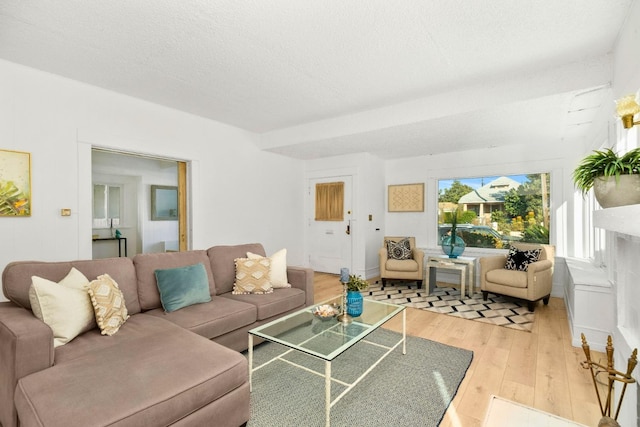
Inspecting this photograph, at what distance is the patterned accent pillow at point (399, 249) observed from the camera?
16.6 feet

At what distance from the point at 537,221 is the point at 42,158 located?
20.5ft

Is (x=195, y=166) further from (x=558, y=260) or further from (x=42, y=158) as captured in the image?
(x=558, y=260)

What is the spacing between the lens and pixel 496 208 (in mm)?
5086

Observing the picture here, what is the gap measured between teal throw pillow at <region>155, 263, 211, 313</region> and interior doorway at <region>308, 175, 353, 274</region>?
3410 mm

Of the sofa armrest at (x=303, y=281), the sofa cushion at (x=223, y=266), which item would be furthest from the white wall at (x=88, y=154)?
the sofa armrest at (x=303, y=281)

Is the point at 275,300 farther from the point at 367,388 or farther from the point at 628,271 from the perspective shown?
the point at 628,271

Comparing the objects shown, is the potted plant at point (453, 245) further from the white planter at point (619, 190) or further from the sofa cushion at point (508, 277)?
the white planter at point (619, 190)

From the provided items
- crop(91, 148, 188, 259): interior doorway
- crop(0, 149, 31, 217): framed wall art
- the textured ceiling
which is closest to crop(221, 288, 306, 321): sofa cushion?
crop(0, 149, 31, 217): framed wall art

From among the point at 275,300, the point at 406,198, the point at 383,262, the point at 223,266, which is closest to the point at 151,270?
the point at 223,266

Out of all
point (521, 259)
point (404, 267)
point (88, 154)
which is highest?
point (88, 154)

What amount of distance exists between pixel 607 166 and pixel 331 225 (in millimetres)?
4640

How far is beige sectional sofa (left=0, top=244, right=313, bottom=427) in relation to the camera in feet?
4.11

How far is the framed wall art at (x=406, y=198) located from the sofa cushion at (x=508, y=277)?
1.89 m

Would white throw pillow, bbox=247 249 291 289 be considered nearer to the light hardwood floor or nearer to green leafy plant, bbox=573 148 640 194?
the light hardwood floor
